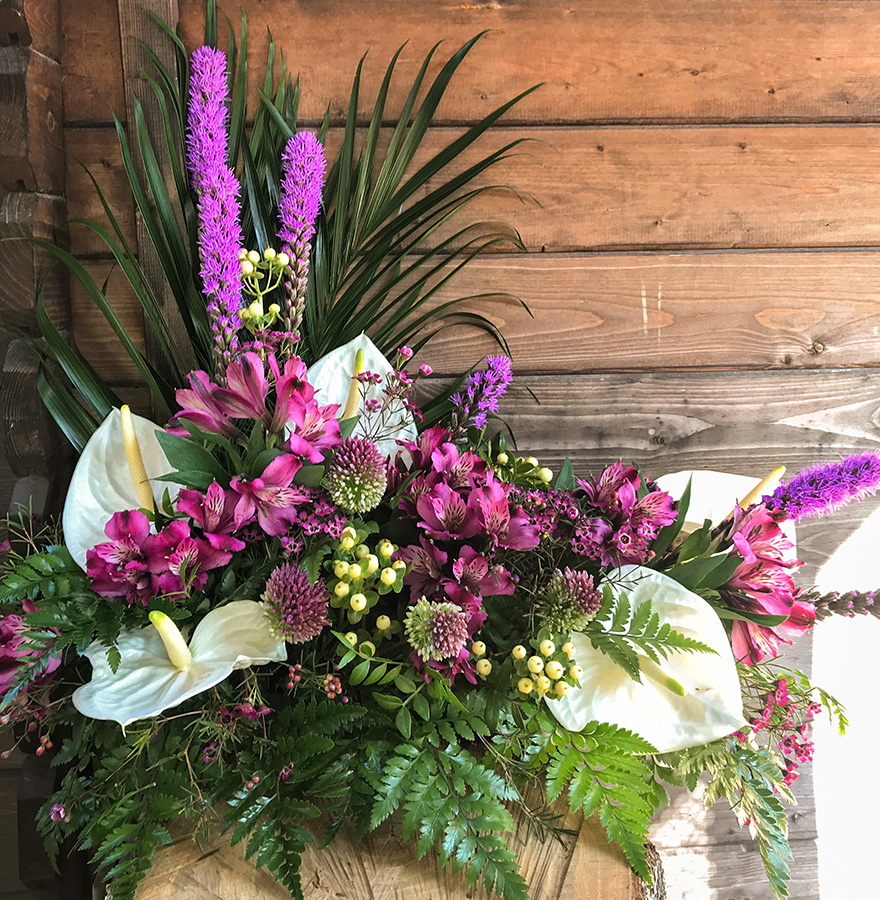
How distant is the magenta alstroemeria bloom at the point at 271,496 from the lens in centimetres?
62

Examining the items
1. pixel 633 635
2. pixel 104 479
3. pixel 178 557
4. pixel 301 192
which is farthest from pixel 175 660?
pixel 301 192

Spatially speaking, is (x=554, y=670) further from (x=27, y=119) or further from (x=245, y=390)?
(x=27, y=119)

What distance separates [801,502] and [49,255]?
3.20 feet

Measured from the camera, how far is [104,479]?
0.72 m

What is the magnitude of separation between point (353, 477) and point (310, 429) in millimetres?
61

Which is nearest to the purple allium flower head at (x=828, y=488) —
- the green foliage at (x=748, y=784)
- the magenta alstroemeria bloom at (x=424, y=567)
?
the green foliage at (x=748, y=784)

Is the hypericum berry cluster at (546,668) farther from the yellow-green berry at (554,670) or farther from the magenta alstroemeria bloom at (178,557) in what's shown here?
the magenta alstroemeria bloom at (178,557)

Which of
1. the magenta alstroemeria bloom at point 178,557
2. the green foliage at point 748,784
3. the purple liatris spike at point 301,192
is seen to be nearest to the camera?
the magenta alstroemeria bloom at point 178,557

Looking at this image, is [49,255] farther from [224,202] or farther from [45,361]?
[224,202]

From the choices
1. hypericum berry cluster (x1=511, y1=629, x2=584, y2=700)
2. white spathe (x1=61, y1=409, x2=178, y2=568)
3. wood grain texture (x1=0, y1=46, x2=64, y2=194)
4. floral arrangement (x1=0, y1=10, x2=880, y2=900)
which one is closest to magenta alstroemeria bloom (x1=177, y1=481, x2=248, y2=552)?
floral arrangement (x1=0, y1=10, x2=880, y2=900)

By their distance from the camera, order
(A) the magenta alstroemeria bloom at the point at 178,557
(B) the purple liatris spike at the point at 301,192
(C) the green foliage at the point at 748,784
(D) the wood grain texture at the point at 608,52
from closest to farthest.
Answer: (A) the magenta alstroemeria bloom at the point at 178,557 < (C) the green foliage at the point at 748,784 < (B) the purple liatris spike at the point at 301,192 < (D) the wood grain texture at the point at 608,52

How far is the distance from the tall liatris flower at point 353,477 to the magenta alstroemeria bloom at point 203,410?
0.11m

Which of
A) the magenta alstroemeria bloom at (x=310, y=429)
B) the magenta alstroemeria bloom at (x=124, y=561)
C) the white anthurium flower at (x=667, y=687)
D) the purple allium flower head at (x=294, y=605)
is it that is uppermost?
the magenta alstroemeria bloom at (x=310, y=429)

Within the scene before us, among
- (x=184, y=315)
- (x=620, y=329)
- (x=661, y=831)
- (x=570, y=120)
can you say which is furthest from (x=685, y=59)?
(x=661, y=831)
